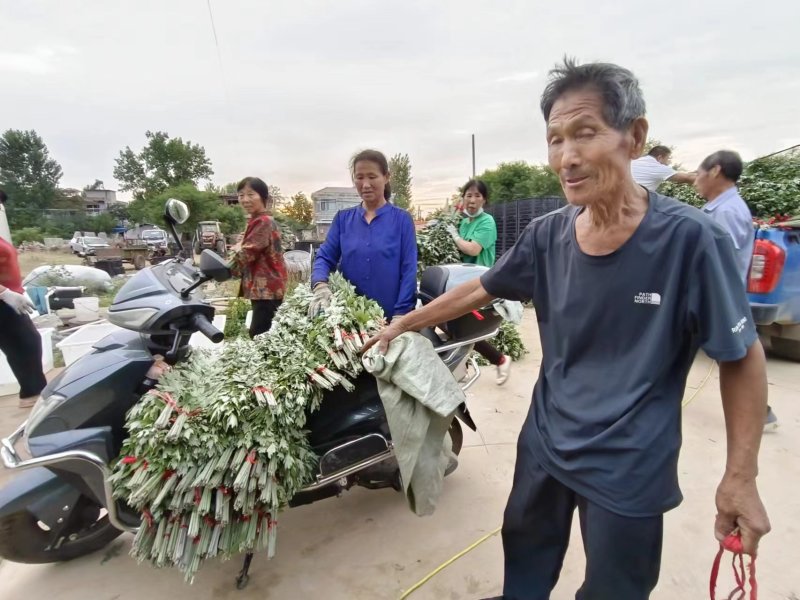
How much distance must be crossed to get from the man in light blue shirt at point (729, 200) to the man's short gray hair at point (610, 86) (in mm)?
2465

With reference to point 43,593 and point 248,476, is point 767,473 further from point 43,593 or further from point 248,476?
point 43,593

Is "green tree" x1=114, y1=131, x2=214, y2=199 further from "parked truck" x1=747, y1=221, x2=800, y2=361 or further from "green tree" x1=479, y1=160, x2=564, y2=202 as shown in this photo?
"parked truck" x1=747, y1=221, x2=800, y2=361

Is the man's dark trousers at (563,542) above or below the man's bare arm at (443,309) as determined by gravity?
below

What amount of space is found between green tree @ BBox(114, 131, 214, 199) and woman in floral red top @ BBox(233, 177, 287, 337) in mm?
44198

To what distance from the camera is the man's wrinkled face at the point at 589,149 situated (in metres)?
1.01

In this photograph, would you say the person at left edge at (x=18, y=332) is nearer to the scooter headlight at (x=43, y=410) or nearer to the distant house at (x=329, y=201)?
the scooter headlight at (x=43, y=410)

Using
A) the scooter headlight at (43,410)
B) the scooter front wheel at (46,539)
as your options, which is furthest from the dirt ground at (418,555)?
the scooter headlight at (43,410)

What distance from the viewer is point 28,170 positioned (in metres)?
44.8

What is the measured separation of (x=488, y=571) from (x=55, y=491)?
6.29 ft

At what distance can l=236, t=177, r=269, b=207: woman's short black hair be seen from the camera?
3289 millimetres

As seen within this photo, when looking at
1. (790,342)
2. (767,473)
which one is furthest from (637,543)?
(790,342)

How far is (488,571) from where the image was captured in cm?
189

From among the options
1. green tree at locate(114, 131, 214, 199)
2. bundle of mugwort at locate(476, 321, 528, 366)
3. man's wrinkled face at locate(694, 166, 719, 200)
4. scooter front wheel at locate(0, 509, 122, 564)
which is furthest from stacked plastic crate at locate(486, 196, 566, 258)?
green tree at locate(114, 131, 214, 199)

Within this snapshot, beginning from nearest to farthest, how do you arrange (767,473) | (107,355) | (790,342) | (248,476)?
(248,476) → (107,355) → (767,473) → (790,342)
